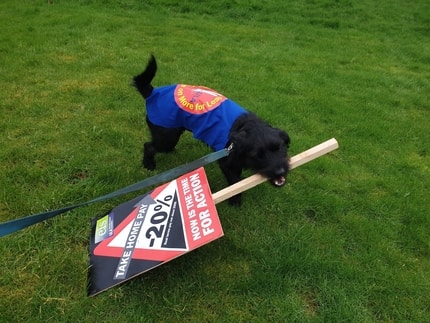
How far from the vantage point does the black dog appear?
10.4 feet

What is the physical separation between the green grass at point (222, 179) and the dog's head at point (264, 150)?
2.21 feet

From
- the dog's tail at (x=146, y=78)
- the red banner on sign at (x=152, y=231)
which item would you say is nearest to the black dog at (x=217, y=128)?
the dog's tail at (x=146, y=78)

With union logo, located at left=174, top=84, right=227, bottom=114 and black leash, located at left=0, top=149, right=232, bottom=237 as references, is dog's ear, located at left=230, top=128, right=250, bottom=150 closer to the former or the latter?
black leash, located at left=0, top=149, right=232, bottom=237

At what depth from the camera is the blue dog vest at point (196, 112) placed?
3531 mm

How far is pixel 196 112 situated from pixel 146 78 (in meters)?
0.62

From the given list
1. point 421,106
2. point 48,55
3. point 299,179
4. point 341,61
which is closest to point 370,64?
point 341,61

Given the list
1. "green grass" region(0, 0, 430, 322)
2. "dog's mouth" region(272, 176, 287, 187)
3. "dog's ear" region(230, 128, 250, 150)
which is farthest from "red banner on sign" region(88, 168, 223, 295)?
"dog's mouth" region(272, 176, 287, 187)

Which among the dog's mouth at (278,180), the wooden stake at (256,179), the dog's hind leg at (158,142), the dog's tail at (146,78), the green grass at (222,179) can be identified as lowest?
the green grass at (222,179)

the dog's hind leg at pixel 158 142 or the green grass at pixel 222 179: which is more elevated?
the dog's hind leg at pixel 158 142

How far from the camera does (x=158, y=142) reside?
393 centimetres

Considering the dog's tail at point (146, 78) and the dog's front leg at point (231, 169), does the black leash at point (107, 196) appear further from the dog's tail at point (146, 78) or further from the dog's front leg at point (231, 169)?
the dog's tail at point (146, 78)

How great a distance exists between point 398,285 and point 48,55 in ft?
20.4

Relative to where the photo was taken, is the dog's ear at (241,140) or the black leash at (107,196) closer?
the black leash at (107,196)

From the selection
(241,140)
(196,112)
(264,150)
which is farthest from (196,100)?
(264,150)
